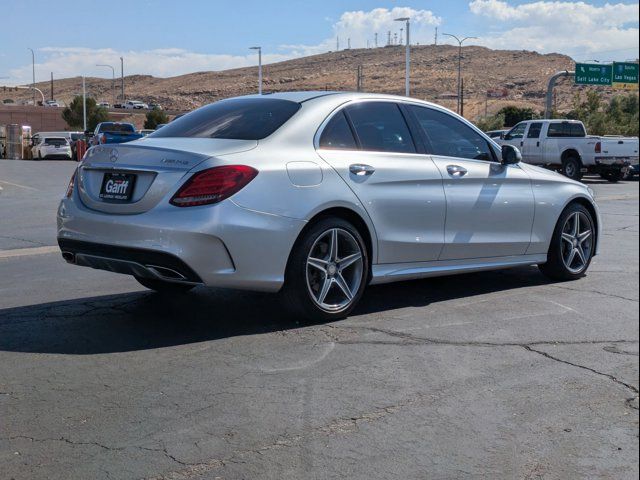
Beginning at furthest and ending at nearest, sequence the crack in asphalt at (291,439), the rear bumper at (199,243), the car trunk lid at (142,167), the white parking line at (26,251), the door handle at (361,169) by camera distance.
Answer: the white parking line at (26,251) < the door handle at (361,169) < the car trunk lid at (142,167) < the rear bumper at (199,243) < the crack in asphalt at (291,439)

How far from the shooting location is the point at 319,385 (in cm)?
458

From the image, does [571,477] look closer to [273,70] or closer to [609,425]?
[609,425]

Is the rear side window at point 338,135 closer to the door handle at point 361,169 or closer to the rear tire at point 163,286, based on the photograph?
the door handle at point 361,169

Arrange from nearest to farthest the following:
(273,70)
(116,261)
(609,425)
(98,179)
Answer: (609,425)
(116,261)
(98,179)
(273,70)

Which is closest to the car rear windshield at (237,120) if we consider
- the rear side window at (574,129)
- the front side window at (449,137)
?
the front side window at (449,137)

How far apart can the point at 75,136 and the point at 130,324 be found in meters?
48.3

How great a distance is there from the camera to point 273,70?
135000 millimetres

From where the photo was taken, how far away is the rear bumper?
525 centimetres

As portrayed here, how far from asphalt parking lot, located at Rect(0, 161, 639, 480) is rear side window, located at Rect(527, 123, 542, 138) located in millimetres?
22048

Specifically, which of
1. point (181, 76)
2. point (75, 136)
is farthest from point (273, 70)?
point (75, 136)

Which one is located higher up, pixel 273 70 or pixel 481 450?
pixel 273 70

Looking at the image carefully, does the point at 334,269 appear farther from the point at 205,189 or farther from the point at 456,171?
the point at 456,171

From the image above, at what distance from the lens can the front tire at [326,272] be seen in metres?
5.70

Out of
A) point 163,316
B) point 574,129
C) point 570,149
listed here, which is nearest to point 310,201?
point 163,316
